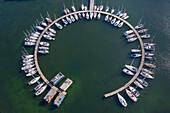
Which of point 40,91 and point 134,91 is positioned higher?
point 40,91

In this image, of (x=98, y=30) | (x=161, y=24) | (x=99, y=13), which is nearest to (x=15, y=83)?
(x=98, y=30)

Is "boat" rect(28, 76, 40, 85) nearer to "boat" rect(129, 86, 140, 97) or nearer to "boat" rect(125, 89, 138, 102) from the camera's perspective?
"boat" rect(125, 89, 138, 102)

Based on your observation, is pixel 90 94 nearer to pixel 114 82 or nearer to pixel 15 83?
pixel 114 82

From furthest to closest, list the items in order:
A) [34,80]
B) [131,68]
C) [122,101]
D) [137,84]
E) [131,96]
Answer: [131,68] < [34,80] < [137,84] < [131,96] < [122,101]

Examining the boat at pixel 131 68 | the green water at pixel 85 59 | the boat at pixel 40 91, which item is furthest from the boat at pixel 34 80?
the boat at pixel 131 68

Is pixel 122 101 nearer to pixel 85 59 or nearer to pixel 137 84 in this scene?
pixel 137 84

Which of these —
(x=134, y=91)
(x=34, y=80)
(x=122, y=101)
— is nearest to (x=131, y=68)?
(x=134, y=91)

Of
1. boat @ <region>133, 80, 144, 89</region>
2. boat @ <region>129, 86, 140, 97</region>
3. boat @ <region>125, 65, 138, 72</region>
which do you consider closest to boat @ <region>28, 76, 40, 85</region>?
boat @ <region>129, 86, 140, 97</region>

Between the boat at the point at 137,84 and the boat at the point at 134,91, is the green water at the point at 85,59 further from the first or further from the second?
the boat at the point at 137,84

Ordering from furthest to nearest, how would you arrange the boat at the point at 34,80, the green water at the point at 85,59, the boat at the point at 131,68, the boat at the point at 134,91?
the boat at the point at 131,68 → the boat at the point at 34,80 → the boat at the point at 134,91 → the green water at the point at 85,59
